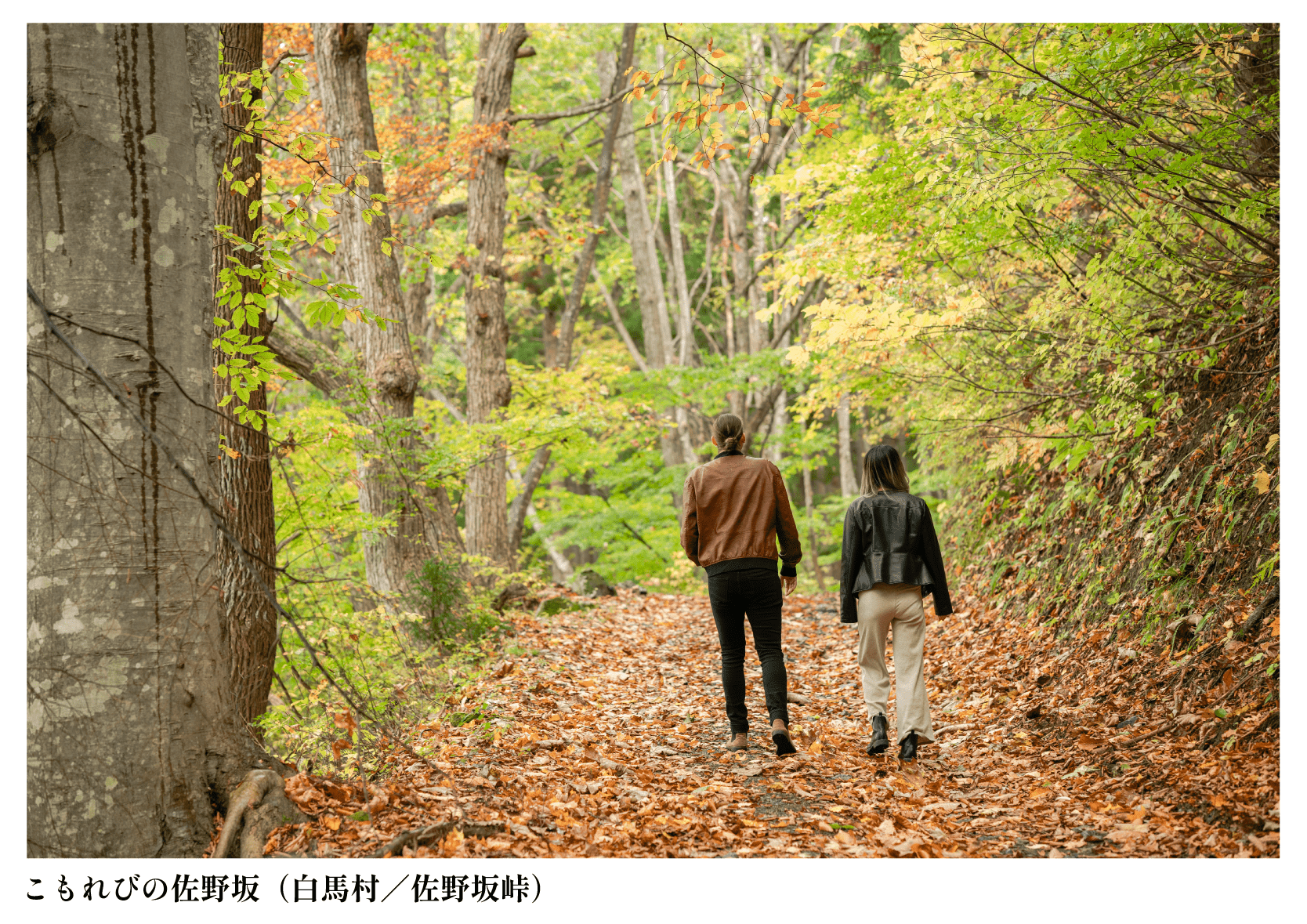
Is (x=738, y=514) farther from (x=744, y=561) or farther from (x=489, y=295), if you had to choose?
(x=489, y=295)

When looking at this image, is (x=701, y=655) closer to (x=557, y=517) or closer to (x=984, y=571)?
(x=984, y=571)

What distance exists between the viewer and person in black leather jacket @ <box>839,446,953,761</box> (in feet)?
17.4

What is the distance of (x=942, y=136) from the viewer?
570 cm

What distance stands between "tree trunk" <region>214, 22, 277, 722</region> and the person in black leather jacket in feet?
12.8

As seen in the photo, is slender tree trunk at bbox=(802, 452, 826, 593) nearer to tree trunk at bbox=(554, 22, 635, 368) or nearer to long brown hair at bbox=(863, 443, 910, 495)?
tree trunk at bbox=(554, 22, 635, 368)

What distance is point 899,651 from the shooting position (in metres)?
5.44

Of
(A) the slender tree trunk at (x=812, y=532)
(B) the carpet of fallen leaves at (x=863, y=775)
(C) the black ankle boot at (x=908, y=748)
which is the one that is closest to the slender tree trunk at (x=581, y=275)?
(A) the slender tree trunk at (x=812, y=532)

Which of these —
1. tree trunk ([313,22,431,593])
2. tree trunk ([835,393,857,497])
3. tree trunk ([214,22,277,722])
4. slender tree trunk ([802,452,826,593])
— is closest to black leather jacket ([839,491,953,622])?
tree trunk ([214,22,277,722])

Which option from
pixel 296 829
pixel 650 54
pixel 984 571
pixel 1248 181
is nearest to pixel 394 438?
pixel 296 829

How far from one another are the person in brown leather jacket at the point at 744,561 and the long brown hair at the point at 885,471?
619 mm

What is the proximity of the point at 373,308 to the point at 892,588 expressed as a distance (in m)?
6.57

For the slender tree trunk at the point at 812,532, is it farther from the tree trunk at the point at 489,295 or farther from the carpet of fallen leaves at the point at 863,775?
the carpet of fallen leaves at the point at 863,775

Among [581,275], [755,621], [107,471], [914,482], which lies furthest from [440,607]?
[581,275]

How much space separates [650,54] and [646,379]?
8693 mm
